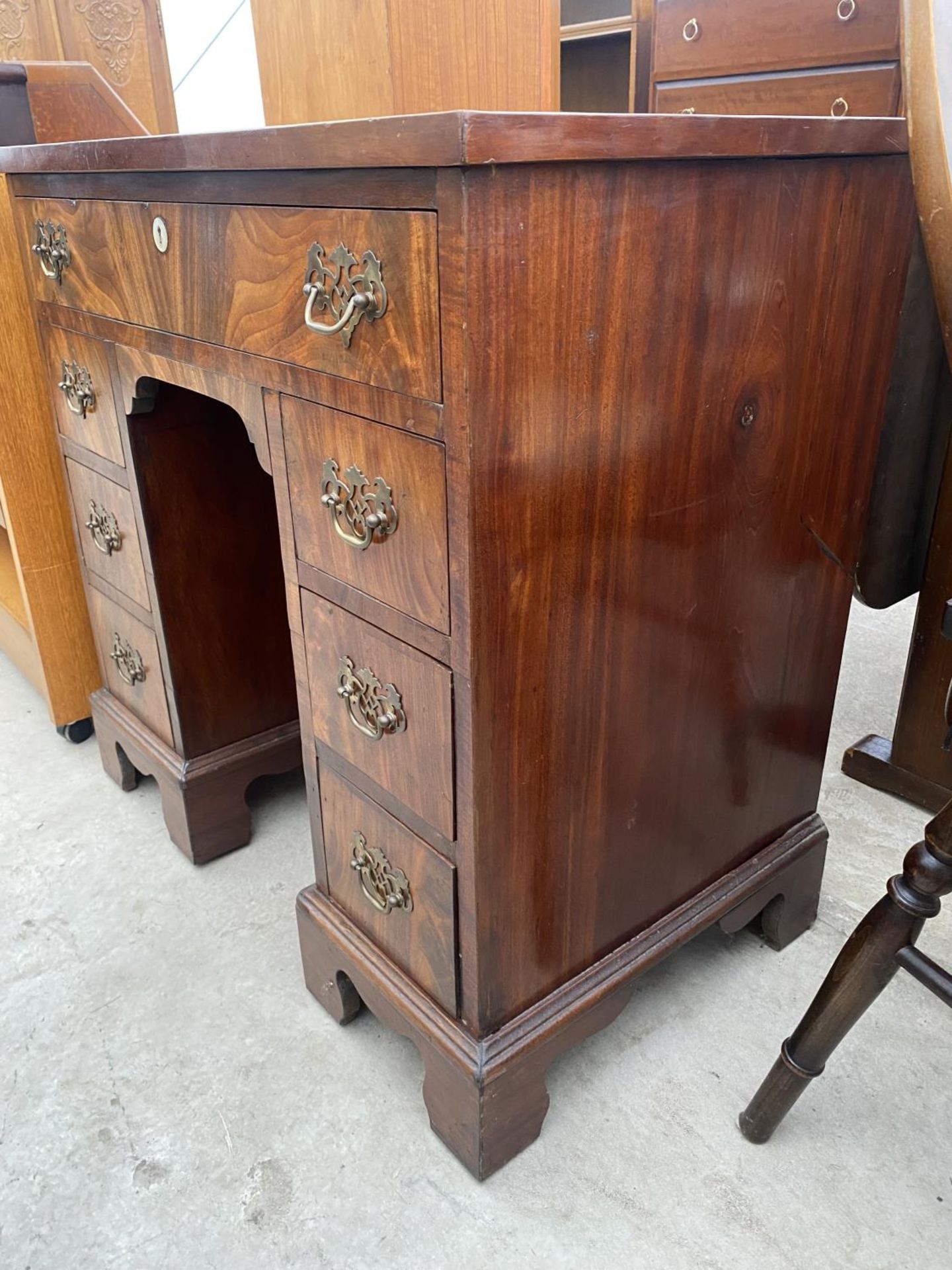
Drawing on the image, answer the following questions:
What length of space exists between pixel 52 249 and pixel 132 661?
61cm

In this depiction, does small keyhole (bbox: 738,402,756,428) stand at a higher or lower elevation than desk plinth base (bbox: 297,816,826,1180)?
higher

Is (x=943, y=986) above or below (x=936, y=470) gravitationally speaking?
below

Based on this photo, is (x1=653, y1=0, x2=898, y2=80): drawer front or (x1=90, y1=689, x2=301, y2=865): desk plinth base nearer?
(x1=90, y1=689, x2=301, y2=865): desk plinth base

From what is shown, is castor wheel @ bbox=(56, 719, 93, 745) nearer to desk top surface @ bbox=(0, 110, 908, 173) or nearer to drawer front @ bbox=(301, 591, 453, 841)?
drawer front @ bbox=(301, 591, 453, 841)

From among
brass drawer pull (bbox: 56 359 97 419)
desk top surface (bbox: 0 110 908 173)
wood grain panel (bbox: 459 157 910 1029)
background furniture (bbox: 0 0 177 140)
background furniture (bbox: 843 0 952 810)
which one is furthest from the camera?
background furniture (bbox: 0 0 177 140)

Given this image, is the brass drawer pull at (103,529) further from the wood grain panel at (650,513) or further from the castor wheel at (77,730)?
the wood grain panel at (650,513)

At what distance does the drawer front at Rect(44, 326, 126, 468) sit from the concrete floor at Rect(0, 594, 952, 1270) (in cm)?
66

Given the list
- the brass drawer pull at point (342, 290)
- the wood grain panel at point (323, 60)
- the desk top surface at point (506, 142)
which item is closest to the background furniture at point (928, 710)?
the desk top surface at point (506, 142)

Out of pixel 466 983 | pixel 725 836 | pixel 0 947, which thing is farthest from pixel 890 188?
pixel 0 947

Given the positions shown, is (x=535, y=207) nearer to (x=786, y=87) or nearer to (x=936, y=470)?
(x=936, y=470)

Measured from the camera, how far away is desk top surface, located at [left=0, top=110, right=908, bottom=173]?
65 centimetres

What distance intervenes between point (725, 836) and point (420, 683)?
0.51 metres

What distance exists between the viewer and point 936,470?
1290 millimetres

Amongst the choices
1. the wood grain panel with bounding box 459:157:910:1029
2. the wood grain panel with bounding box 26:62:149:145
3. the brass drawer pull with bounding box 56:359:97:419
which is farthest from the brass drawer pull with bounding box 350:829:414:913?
the wood grain panel with bounding box 26:62:149:145
